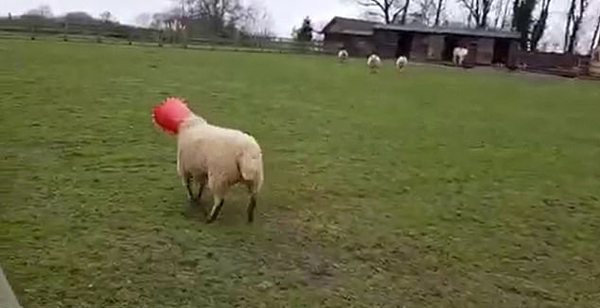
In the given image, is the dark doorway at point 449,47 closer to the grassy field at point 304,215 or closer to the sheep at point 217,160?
the grassy field at point 304,215

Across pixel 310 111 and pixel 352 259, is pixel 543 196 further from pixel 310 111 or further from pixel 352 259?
pixel 310 111

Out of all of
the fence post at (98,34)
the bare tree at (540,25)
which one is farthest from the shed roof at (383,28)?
the fence post at (98,34)

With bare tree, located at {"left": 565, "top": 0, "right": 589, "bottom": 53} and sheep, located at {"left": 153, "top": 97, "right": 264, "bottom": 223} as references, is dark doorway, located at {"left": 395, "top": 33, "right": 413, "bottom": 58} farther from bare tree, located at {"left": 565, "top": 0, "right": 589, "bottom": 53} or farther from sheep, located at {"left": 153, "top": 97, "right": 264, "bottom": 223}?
sheep, located at {"left": 153, "top": 97, "right": 264, "bottom": 223}

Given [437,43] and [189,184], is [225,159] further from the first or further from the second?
[437,43]

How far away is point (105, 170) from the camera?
669 cm

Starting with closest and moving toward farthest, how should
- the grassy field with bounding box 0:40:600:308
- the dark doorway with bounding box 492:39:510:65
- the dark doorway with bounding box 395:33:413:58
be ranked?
the grassy field with bounding box 0:40:600:308 → the dark doorway with bounding box 492:39:510:65 → the dark doorway with bounding box 395:33:413:58

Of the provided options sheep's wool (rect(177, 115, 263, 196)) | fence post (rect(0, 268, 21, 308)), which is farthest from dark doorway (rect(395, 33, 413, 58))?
fence post (rect(0, 268, 21, 308))

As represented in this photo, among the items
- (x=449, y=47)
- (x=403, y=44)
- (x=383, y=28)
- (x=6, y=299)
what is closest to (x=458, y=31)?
(x=449, y=47)

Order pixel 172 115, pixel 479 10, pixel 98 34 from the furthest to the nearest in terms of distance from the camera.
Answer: pixel 479 10
pixel 98 34
pixel 172 115

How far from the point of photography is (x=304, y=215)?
575 centimetres

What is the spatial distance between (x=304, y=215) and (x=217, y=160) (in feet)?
3.09

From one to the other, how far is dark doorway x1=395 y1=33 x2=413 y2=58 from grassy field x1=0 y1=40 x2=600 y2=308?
1456 inches

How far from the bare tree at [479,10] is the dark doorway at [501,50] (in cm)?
1361

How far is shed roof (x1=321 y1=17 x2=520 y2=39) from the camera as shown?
47.9m
